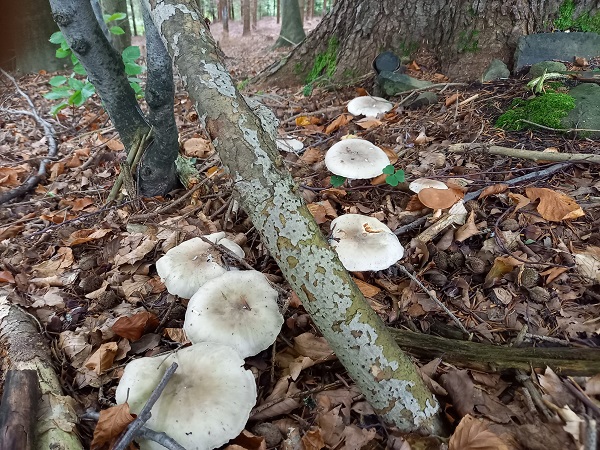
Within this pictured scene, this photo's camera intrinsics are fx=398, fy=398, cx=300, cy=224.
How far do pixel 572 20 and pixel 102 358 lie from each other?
19.6ft

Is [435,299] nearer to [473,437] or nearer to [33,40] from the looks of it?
[473,437]

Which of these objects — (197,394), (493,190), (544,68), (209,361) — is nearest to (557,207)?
(493,190)

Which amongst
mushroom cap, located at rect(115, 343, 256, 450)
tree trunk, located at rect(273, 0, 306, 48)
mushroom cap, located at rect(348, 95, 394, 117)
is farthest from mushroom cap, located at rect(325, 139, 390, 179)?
tree trunk, located at rect(273, 0, 306, 48)

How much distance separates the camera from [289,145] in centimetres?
407

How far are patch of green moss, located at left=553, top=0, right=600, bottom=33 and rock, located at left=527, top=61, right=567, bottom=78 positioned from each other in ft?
2.60

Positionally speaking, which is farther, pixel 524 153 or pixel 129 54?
pixel 129 54

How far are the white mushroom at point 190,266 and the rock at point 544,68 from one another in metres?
3.81

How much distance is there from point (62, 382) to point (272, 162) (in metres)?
1.67

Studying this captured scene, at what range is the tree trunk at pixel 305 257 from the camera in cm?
167

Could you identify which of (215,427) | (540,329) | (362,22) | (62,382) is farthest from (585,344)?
(362,22)

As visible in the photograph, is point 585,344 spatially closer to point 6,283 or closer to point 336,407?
point 336,407

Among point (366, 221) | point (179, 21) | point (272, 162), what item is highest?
point (179, 21)

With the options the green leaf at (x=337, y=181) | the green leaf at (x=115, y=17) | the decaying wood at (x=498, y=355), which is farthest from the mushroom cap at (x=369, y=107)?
the decaying wood at (x=498, y=355)

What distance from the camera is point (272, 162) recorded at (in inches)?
67.5
